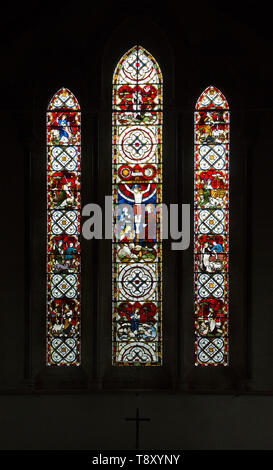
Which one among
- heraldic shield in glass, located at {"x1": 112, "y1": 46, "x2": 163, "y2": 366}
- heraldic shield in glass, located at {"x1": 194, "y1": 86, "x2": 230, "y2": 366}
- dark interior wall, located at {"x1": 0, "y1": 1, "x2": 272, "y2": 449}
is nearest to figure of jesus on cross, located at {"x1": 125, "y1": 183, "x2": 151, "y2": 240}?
heraldic shield in glass, located at {"x1": 112, "y1": 46, "x2": 163, "y2": 366}

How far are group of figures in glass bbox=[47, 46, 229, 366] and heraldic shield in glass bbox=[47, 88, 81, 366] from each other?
13mm

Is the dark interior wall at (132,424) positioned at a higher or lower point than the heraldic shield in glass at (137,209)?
lower

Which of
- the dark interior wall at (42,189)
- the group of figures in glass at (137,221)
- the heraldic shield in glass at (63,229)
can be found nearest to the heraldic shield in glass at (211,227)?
the group of figures in glass at (137,221)

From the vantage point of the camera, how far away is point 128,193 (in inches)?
265

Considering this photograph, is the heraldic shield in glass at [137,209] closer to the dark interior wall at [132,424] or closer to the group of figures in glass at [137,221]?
the group of figures in glass at [137,221]

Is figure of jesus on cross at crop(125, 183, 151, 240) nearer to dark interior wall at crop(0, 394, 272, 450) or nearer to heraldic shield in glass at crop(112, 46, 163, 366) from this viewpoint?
heraldic shield in glass at crop(112, 46, 163, 366)

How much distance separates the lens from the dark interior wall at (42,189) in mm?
6340

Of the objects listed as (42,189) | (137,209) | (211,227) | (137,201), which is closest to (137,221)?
(137,209)

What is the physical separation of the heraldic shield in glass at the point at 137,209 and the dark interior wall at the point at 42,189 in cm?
36

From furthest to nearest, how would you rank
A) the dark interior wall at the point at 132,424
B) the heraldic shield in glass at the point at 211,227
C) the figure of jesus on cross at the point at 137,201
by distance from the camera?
the figure of jesus on cross at the point at 137,201, the heraldic shield in glass at the point at 211,227, the dark interior wall at the point at 132,424

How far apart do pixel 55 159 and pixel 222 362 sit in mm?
3506

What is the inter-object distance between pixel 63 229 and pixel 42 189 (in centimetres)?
60
